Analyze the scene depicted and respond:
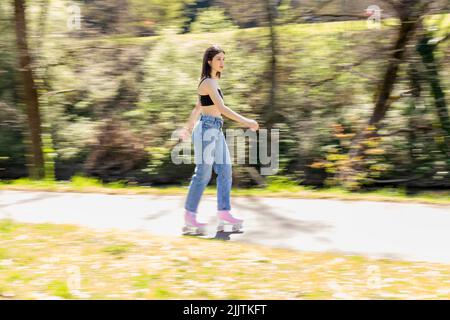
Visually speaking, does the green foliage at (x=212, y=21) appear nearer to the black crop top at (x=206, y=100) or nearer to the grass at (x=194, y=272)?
the black crop top at (x=206, y=100)

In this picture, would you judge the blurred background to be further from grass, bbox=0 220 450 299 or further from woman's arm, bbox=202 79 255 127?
grass, bbox=0 220 450 299

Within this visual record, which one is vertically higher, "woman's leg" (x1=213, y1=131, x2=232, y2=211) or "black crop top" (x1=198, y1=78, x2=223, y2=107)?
"black crop top" (x1=198, y1=78, x2=223, y2=107)

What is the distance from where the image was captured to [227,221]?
264 inches

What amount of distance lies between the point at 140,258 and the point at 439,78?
7.91 metres

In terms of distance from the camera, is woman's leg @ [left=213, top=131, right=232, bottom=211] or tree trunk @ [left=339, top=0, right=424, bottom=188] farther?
tree trunk @ [left=339, top=0, right=424, bottom=188]

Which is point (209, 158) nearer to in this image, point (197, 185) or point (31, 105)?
point (197, 185)

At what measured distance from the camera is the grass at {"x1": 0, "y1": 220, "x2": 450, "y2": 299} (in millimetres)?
4887

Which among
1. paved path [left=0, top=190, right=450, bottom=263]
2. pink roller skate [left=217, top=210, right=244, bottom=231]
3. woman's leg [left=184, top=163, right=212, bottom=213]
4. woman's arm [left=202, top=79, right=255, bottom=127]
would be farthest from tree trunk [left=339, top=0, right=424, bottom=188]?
woman's arm [left=202, top=79, right=255, bottom=127]

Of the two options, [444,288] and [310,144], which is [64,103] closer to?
[310,144]

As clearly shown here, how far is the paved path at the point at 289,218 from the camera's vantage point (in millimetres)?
6105

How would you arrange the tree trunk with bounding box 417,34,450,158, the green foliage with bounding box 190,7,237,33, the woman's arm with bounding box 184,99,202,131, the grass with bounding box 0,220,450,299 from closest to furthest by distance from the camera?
the grass with bounding box 0,220,450,299, the woman's arm with bounding box 184,99,202,131, the tree trunk with bounding box 417,34,450,158, the green foliage with bounding box 190,7,237,33

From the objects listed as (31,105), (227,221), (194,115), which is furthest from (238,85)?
(227,221)

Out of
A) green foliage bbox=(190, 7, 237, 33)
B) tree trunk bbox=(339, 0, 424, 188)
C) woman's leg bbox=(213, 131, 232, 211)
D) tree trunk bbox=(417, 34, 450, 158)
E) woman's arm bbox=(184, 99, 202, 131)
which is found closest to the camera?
woman's leg bbox=(213, 131, 232, 211)

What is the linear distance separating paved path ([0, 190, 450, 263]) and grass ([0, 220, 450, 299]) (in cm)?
37
